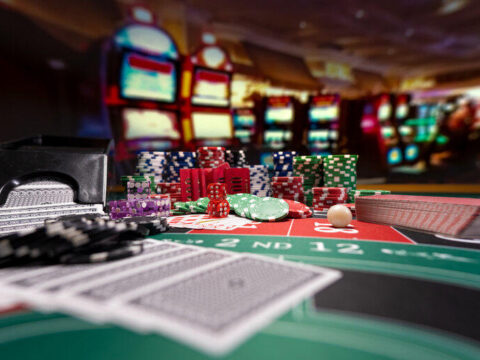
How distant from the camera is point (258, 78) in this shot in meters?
7.33

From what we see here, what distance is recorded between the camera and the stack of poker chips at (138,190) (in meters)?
2.86

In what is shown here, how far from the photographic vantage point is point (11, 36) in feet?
16.8

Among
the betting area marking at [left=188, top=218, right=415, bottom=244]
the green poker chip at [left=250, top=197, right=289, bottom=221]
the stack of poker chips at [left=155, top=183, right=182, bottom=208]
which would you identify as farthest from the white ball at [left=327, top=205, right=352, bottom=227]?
the stack of poker chips at [left=155, top=183, right=182, bottom=208]

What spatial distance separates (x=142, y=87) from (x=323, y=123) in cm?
425

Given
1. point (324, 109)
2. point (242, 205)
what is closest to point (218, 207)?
point (242, 205)

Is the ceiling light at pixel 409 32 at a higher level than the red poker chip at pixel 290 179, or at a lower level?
higher

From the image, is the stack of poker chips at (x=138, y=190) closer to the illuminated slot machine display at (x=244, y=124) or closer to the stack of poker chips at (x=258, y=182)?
the stack of poker chips at (x=258, y=182)

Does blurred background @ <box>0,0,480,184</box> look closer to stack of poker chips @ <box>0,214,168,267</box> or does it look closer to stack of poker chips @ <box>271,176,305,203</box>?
stack of poker chips @ <box>271,176,305,203</box>

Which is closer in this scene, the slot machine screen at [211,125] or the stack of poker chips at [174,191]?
the stack of poker chips at [174,191]

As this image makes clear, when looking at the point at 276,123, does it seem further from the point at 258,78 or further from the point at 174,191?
the point at 174,191

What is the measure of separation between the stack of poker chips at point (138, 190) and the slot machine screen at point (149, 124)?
12.0 ft

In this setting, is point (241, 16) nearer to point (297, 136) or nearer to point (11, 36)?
point (297, 136)

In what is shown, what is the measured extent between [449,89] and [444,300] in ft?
28.6

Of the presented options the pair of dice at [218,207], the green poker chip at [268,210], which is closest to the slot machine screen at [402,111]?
the green poker chip at [268,210]
